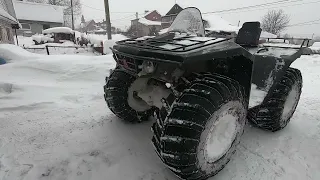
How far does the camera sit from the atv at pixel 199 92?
191 cm

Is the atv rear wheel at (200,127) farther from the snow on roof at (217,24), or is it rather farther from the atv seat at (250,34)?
the snow on roof at (217,24)

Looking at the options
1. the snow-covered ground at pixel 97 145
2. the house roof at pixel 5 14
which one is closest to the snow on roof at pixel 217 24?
the house roof at pixel 5 14

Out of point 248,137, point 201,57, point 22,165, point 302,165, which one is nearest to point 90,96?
point 22,165

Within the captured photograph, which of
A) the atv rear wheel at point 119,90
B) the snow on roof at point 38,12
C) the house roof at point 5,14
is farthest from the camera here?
the snow on roof at point 38,12

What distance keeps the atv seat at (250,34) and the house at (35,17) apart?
41202 mm

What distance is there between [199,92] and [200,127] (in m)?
0.29

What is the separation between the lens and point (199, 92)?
6.48 ft

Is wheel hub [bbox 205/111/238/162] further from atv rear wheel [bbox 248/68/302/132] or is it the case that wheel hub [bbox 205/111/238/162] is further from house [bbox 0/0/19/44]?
house [bbox 0/0/19/44]

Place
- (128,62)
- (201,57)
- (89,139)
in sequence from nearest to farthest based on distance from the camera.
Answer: (201,57)
(128,62)
(89,139)

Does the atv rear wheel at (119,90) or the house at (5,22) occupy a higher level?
the house at (5,22)

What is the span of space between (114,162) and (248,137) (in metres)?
1.82

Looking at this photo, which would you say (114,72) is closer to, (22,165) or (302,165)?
(22,165)

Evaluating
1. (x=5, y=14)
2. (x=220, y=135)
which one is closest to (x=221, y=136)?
(x=220, y=135)

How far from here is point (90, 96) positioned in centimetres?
481
